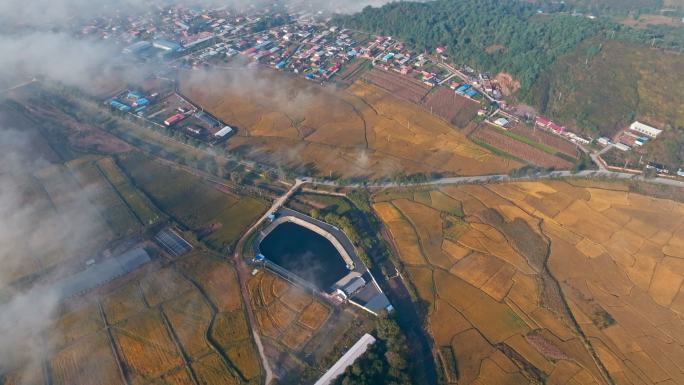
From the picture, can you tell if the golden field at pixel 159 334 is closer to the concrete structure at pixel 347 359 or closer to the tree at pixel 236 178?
the concrete structure at pixel 347 359

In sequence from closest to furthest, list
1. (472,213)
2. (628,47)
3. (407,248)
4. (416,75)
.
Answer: (407,248)
(472,213)
(628,47)
(416,75)

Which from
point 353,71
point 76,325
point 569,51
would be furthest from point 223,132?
point 569,51

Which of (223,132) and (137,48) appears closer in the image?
(223,132)

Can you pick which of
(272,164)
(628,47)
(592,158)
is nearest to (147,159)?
(272,164)

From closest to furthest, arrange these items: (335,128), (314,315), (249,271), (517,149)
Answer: (314,315) < (249,271) < (517,149) < (335,128)

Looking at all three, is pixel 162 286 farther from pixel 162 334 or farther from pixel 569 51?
pixel 569 51

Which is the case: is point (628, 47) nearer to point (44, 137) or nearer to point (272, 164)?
point (272, 164)

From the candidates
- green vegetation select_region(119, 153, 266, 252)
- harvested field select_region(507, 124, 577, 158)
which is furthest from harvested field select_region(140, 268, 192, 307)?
harvested field select_region(507, 124, 577, 158)

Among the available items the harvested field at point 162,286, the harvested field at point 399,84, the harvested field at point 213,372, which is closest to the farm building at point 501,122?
the harvested field at point 399,84
